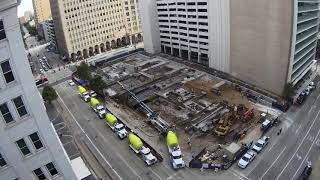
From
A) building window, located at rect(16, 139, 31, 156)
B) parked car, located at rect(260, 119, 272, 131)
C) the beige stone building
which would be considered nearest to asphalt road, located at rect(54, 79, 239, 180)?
parked car, located at rect(260, 119, 272, 131)

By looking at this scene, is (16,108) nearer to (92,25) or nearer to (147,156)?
(147,156)

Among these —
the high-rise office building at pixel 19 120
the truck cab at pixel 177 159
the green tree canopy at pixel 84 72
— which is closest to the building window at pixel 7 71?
the high-rise office building at pixel 19 120

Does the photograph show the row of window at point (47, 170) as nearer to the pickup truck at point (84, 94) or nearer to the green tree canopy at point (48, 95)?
the green tree canopy at point (48, 95)

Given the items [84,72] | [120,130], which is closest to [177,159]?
[120,130]

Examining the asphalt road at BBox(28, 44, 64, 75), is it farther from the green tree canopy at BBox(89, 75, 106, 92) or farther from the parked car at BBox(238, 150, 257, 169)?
the parked car at BBox(238, 150, 257, 169)

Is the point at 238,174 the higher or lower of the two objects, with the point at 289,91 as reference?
lower

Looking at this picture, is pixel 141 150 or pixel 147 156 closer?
pixel 147 156
